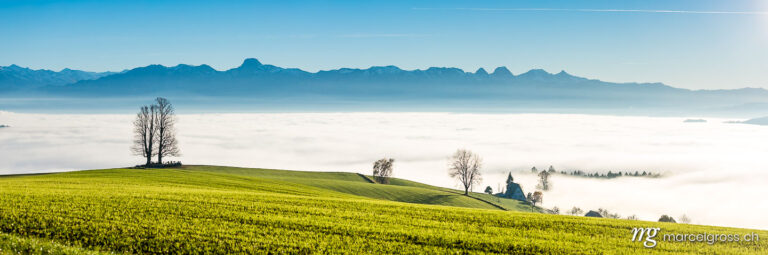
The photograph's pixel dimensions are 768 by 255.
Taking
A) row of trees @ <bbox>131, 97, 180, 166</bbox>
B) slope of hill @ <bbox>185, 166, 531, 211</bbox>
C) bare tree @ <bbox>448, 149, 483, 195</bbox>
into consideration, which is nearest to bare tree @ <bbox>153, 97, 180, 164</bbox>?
row of trees @ <bbox>131, 97, 180, 166</bbox>

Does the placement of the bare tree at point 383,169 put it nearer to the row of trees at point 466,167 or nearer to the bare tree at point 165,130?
the row of trees at point 466,167

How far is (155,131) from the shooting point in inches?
3142

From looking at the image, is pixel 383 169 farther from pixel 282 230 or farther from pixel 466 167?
pixel 282 230

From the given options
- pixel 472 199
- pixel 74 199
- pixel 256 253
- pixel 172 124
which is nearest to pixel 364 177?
pixel 472 199

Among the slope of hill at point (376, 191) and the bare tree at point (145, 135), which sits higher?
the bare tree at point (145, 135)

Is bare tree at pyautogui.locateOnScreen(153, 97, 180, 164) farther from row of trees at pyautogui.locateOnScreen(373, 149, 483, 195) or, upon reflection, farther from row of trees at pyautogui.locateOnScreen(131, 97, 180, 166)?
row of trees at pyautogui.locateOnScreen(373, 149, 483, 195)

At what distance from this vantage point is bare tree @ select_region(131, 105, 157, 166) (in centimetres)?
7875

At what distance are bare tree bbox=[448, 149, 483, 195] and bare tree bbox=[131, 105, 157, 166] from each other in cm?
6260

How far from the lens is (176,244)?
15.3 meters

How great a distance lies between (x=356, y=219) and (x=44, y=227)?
42.0 feet

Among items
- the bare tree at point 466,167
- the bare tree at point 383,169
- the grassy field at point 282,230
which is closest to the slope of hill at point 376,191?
the bare tree at point 466,167

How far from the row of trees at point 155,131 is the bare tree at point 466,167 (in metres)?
59.9

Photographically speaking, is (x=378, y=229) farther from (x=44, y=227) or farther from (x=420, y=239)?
(x=44, y=227)

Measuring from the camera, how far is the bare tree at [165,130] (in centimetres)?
7969
